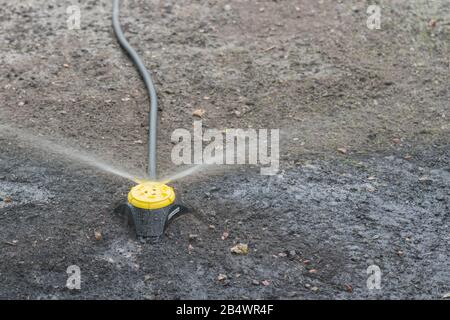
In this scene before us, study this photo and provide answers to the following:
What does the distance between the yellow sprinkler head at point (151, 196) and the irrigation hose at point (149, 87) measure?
0.76ft

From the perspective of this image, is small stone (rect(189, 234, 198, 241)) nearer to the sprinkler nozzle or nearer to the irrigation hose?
the sprinkler nozzle

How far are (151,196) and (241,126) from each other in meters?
1.30

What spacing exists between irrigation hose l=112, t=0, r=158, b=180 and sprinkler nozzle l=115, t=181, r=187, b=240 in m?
0.31

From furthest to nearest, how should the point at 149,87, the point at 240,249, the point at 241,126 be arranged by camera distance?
the point at 149,87
the point at 241,126
the point at 240,249

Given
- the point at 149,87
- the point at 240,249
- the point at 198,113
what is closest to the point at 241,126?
the point at 198,113

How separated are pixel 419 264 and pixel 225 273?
3.35ft

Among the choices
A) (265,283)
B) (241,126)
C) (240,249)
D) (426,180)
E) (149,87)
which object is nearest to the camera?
(265,283)

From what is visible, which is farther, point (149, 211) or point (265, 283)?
point (149, 211)

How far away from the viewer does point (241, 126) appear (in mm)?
4680

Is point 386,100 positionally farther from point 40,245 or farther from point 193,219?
point 40,245

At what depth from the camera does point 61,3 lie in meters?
5.79

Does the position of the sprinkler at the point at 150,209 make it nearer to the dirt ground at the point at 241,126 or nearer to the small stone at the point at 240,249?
the dirt ground at the point at 241,126

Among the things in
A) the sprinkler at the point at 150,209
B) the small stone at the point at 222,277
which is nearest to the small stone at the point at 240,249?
the small stone at the point at 222,277

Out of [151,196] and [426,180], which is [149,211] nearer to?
[151,196]
